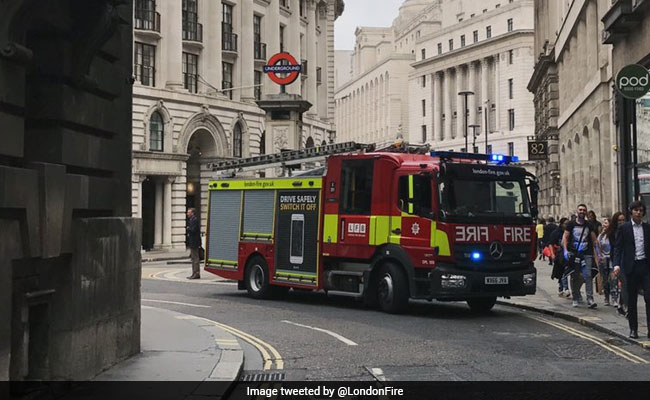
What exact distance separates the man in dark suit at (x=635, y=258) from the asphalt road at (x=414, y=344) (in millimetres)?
660

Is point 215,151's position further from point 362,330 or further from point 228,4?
point 362,330

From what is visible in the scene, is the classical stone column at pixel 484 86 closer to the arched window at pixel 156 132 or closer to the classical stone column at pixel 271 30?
the classical stone column at pixel 271 30

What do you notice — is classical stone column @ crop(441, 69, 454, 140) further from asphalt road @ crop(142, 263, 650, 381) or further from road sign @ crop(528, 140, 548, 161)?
asphalt road @ crop(142, 263, 650, 381)

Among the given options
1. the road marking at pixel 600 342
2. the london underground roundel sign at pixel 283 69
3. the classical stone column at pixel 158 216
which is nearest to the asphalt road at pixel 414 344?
the road marking at pixel 600 342

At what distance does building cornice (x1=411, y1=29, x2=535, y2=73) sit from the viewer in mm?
102356

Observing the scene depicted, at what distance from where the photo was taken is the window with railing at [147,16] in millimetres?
42219

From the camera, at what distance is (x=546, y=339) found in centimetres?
1273

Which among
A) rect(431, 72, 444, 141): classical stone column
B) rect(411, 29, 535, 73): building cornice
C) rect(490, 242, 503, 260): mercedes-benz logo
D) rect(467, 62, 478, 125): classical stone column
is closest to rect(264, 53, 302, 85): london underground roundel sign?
rect(490, 242, 503, 260): mercedes-benz logo

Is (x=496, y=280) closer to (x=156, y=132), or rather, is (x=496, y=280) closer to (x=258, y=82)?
(x=156, y=132)

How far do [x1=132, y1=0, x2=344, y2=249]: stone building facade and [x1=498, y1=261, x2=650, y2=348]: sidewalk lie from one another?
2394 cm

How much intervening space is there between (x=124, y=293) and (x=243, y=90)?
39875 mm

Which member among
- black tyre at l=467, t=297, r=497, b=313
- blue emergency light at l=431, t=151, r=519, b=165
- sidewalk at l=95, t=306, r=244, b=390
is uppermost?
blue emergency light at l=431, t=151, r=519, b=165

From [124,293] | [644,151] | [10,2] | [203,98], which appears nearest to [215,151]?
[203,98]

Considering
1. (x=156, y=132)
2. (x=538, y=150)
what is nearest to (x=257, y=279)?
(x=156, y=132)
